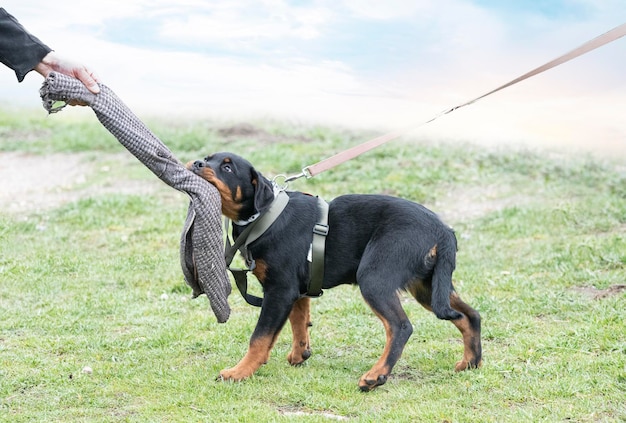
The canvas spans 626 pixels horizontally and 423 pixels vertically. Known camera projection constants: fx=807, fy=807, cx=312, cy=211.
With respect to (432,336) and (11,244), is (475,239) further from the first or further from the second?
(11,244)

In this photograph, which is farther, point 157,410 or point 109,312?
point 109,312

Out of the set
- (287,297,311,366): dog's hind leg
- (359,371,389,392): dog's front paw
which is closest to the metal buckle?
(287,297,311,366): dog's hind leg

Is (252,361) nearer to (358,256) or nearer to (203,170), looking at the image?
(358,256)

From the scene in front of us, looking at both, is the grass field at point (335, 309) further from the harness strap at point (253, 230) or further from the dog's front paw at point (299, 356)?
the harness strap at point (253, 230)

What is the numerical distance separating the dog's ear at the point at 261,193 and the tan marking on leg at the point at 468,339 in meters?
1.21

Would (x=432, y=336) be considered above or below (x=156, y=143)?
below

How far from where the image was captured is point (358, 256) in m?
4.79

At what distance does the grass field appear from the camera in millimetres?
4297

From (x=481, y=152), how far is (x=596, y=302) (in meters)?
5.58

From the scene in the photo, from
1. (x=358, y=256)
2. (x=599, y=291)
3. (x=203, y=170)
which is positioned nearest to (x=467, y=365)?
(x=358, y=256)

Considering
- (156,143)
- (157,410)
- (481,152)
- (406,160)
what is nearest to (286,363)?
(157,410)

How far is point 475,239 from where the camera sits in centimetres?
836

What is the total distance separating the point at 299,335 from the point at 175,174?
4.23ft

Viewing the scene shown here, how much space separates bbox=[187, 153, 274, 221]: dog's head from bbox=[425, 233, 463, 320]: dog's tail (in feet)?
3.36
